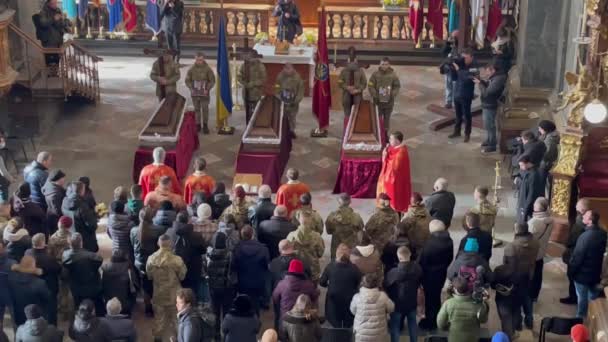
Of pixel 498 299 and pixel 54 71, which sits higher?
pixel 54 71

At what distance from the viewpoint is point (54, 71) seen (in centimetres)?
2188

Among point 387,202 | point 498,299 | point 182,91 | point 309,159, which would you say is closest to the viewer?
point 498,299

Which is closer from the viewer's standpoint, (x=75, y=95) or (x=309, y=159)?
(x=309, y=159)

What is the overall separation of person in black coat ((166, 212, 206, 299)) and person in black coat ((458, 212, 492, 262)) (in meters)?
3.16

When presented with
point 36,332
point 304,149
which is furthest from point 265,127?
point 36,332

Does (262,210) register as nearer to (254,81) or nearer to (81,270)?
(81,270)

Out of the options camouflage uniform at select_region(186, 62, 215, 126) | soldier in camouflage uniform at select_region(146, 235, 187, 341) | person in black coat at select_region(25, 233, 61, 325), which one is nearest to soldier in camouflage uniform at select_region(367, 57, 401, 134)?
camouflage uniform at select_region(186, 62, 215, 126)

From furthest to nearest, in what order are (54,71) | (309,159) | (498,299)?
(54,71), (309,159), (498,299)

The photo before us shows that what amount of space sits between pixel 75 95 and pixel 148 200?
8244 mm

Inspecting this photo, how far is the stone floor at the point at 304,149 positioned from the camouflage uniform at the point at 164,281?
3.22 m

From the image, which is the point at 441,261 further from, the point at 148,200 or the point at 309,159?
the point at 309,159

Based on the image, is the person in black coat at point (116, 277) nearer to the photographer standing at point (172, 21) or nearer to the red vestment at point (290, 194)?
the red vestment at point (290, 194)

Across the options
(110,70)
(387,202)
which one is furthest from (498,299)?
(110,70)

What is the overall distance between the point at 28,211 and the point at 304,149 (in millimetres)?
6924
